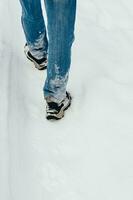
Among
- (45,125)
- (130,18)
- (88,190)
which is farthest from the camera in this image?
(130,18)

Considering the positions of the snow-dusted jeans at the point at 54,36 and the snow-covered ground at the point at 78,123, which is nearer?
the snow-dusted jeans at the point at 54,36

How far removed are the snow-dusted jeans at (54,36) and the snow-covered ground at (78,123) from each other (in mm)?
122

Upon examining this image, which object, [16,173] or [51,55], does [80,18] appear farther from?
[16,173]

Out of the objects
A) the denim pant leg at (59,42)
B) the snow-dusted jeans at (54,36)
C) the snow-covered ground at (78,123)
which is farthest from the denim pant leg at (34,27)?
the denim pant leg at (59,42)

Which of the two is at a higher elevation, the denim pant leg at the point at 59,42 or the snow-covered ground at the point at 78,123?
the denim pant leg at the point at 59,42

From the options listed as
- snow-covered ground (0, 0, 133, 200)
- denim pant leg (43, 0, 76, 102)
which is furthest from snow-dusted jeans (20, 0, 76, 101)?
snow-covered ground (0, 0, 133, 200)

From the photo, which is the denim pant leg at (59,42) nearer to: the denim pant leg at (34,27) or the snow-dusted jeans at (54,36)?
the snow-dusted jeans at (54,36)

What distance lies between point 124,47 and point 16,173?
31.0 inches

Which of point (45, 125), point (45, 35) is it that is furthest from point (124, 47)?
point (45, 125)

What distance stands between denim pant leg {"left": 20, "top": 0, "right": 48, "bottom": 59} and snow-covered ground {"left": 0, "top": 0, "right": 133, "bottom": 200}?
117 mm

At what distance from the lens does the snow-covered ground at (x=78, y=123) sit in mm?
1470

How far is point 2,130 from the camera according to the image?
1.56 meters

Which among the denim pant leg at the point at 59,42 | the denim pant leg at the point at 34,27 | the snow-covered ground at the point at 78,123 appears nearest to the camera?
the denim pant leg at the point at 59,42

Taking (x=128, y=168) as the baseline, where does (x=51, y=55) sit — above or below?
above
